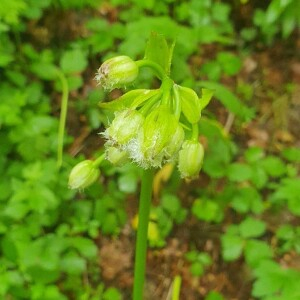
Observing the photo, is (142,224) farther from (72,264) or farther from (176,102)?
(72,264)

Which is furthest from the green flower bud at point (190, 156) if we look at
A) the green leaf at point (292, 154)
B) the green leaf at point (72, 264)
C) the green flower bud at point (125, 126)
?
the green leaf at point (292, 154)

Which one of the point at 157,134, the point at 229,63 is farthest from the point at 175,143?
the point at 229,63

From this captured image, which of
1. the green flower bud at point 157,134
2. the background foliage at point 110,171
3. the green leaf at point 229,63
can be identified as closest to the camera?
the green flower bud at point 157,134

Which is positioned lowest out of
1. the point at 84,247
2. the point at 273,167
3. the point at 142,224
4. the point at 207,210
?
the point at 142,224

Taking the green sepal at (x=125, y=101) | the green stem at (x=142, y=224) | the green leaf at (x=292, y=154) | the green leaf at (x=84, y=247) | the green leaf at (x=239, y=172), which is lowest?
the green stem at (x=142, y=224)

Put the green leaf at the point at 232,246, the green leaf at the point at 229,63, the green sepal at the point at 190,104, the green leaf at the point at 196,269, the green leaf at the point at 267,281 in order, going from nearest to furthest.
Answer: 1. the green sepal at the point at 190,104
2. the green leaf at the point at 267,281
3. the green leaf at the point at 232,246
4. the green leaf at the point at 196,269
5. the green leaf at the point at 229,63

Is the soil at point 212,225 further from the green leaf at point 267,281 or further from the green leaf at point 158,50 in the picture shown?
the green leaf at point 158,50

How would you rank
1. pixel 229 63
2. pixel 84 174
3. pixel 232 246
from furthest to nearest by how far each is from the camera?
pixel 229 63 → pixel 232 246 → pixel 84 174

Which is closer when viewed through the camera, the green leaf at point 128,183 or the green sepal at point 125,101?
the green sepal at point 125,101
